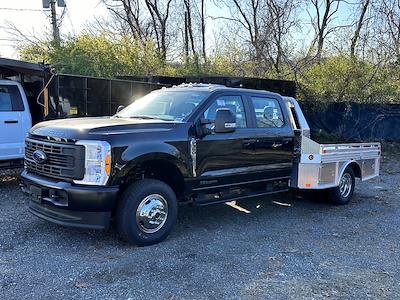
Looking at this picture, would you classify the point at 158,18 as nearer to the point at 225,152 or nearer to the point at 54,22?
the point at 54,22

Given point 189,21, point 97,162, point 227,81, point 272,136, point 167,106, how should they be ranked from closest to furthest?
point 97,162 → point 167,106 → point 272,136 → point 227,81 → point 189,21

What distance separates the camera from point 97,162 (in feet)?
15.0

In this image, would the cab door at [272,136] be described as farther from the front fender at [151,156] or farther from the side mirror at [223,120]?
the front fender at [151,156]

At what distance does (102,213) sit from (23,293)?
121 centimetres

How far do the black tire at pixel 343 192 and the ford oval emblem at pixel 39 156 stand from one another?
4.99 metres

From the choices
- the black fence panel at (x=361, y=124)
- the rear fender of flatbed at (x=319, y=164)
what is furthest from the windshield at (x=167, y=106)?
the black fence panel at (x=361, y=124)

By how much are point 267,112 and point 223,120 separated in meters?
1.37

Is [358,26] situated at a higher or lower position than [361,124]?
higher

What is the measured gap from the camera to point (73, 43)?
632 inches

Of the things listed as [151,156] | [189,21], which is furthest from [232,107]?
[189,21]

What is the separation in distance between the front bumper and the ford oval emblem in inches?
9.6

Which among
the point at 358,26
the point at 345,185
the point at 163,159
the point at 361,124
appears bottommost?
the point at 345,185

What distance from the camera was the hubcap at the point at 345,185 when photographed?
769cm

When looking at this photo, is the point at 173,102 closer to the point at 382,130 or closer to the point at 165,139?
the point at 165,139
